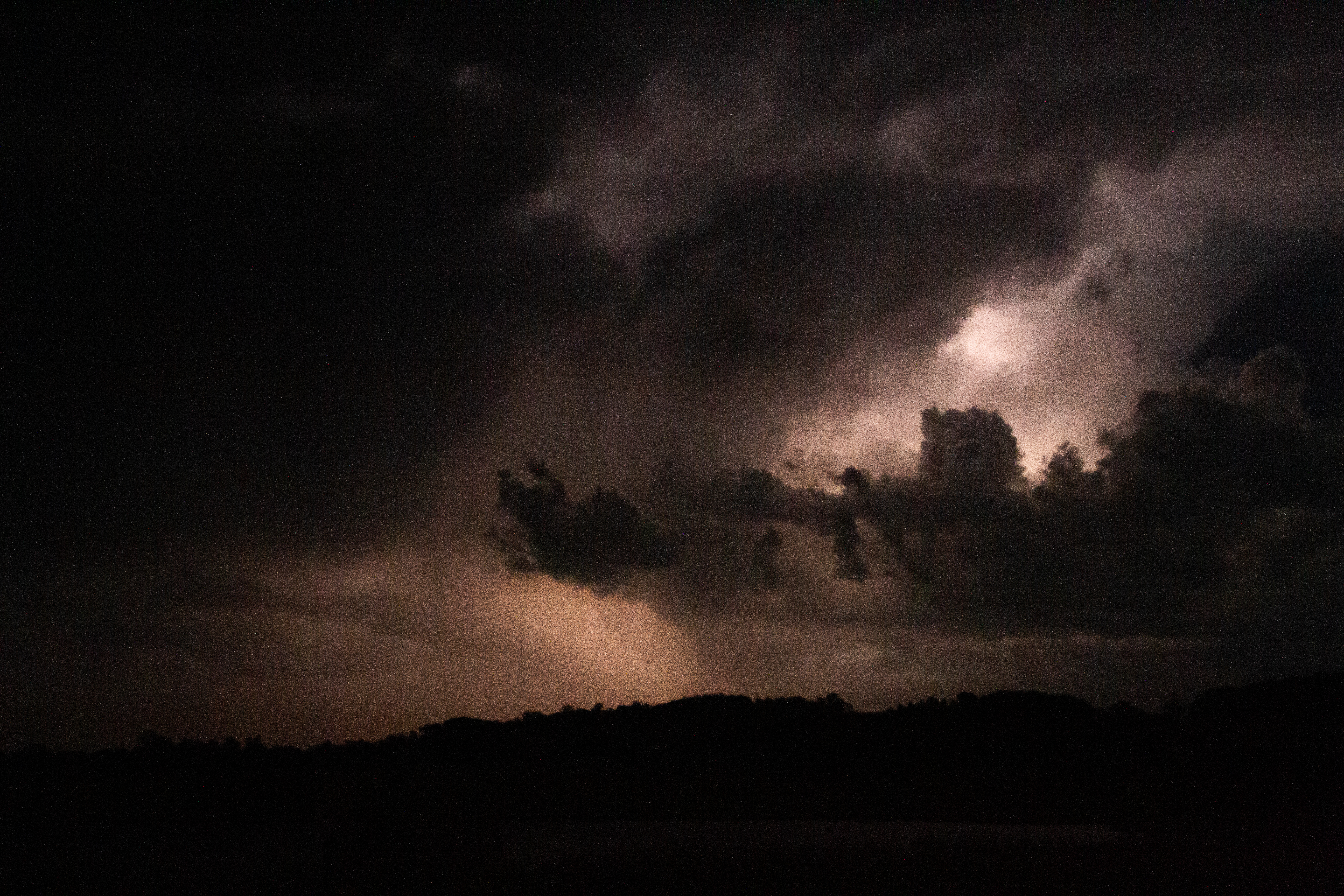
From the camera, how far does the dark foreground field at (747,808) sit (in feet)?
146

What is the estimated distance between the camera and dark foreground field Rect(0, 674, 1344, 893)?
44625 millimetres

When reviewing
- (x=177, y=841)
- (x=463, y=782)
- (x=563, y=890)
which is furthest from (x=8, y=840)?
(x=563, y=890)

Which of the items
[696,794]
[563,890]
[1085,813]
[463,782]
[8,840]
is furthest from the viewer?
[696,794]

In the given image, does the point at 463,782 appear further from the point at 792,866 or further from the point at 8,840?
the point at 8,840

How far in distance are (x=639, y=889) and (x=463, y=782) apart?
377 inches

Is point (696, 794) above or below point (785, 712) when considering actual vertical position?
below

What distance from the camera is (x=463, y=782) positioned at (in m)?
47.5

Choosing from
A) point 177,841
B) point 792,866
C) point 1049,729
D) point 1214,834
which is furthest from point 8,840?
point 1049,729

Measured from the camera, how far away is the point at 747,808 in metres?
119

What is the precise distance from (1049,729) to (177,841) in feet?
320

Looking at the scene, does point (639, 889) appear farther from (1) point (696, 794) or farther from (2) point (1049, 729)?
(2) point (1049, 729)

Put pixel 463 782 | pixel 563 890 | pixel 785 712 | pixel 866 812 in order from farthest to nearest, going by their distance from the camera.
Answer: pixel 785 712 < pixel 866 812 < pixel 463 782 < pixel 563 890

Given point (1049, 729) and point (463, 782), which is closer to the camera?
point (463, 782)

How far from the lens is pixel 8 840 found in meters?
75.6
